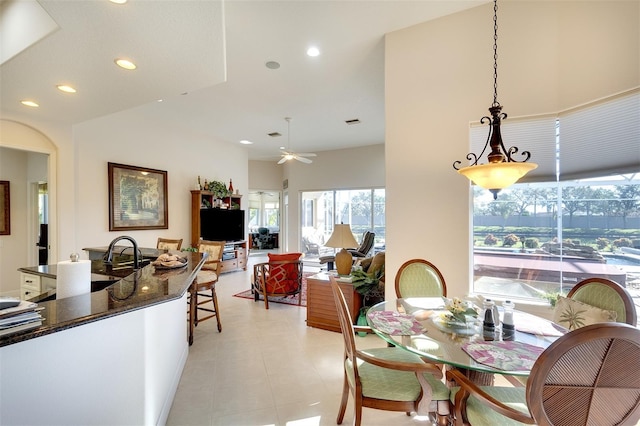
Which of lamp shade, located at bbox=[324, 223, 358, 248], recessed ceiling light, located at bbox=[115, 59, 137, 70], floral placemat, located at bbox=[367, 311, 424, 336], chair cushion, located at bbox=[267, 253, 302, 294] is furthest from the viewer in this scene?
chair cushion, located at bbox=[267, 253, 302, 294]

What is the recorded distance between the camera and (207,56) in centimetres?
240

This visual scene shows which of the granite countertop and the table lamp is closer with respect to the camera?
the granite countertop

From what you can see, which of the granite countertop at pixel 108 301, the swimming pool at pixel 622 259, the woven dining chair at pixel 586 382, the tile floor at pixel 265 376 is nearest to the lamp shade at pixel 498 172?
the woven dining chair at pixel 586 382

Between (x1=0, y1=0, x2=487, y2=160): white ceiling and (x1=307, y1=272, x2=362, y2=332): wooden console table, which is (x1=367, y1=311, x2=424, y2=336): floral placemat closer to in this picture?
(x1=307, y1=272, x2=362, y2=332): wooden console table

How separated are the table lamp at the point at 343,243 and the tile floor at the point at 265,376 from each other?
2.76 feet

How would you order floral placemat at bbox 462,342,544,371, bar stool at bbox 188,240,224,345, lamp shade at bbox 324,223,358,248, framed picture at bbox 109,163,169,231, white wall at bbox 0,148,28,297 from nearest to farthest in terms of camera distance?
1. floral placemat at bbox 462,342,544,371
2. bar stool at bbox 188,240,224,345
3. lamp shade at bbox 324,223,358,248
4. white wall at bbox 0,148,28,297
5. framed picture at bbox 109,163,169,231

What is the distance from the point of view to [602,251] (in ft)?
7.86

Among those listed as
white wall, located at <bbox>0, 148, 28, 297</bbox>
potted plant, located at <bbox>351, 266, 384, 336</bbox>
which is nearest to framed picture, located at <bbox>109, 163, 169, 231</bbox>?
white wall, located at <bbox>0, 148, 28, 297</bbox>

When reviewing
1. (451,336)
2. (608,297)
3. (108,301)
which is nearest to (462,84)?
(608,297)

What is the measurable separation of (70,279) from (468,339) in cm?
226

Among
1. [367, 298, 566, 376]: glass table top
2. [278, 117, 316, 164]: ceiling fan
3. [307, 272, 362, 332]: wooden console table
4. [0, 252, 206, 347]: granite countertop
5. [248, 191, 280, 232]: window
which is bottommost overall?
[307, 272, 362, 332]: wooden console table

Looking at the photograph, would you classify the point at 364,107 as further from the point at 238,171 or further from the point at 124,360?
the point at 124,360

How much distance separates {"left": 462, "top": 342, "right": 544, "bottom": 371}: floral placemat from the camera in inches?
53.7

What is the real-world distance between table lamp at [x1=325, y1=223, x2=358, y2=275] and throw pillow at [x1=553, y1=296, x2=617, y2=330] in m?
2.14
